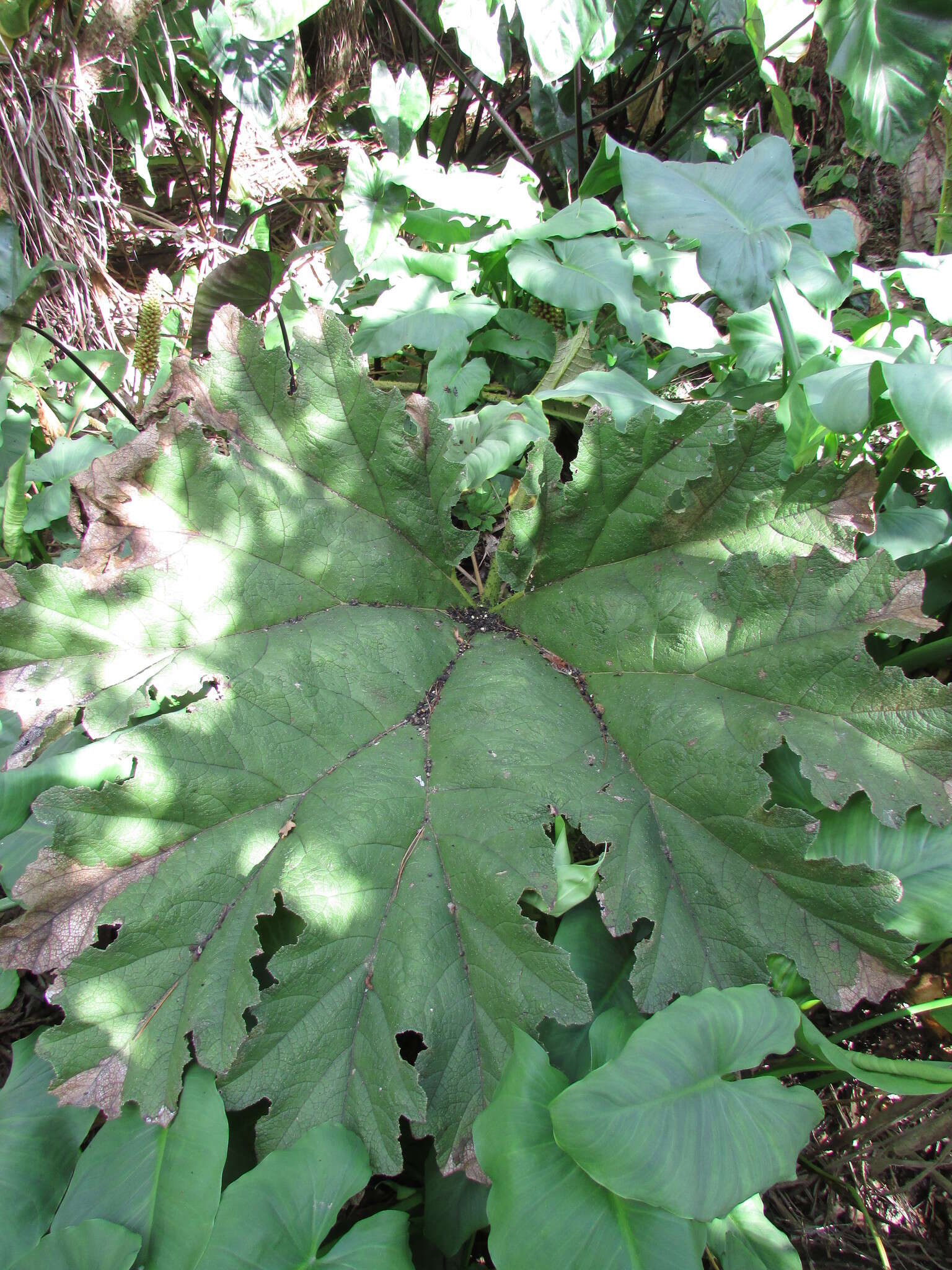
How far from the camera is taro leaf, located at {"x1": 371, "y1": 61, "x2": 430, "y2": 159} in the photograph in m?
2.12

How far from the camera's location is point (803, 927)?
96cm

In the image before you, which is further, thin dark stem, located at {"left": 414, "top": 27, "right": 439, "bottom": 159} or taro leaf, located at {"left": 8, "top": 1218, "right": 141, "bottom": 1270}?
thin dark stem, located at {"left": 414, "top": 27, "right": 439, "bottom": 159}

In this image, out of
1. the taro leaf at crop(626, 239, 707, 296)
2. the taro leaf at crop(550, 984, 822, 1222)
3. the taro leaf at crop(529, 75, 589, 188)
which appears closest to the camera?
the taro leaf at crop(550, 984, 822, 1222)

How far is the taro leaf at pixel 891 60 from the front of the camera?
4.82 feet

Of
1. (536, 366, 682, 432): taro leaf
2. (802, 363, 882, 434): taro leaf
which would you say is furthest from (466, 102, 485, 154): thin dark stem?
(802, 363, 882, 434): taro leaf

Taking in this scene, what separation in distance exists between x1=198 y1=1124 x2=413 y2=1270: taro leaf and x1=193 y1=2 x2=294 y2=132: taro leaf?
2.76m

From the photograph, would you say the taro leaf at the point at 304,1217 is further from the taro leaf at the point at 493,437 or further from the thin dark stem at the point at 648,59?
the thin dark stem at the point at 648,59

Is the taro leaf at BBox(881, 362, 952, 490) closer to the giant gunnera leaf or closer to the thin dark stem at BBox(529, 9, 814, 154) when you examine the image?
the giant gunnera leaf

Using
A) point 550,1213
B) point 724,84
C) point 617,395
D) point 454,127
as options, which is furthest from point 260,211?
point 550,1213

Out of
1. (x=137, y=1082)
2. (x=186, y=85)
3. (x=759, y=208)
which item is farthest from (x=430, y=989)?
(x=186, y=85)

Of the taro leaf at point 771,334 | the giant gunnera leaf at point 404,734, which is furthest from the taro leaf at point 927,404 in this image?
the taro leaf at point 771,334

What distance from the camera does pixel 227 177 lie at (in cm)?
269

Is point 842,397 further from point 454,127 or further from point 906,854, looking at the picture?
point 454,127

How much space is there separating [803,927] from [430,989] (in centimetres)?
46
